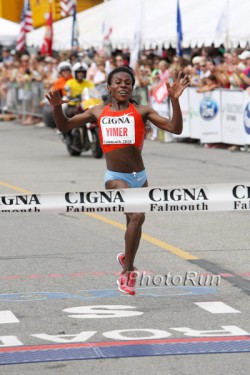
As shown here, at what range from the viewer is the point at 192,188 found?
28.6 feet

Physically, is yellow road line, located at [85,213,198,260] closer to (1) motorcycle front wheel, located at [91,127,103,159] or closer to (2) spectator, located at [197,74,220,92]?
(1) motorcycle front wheel, located at [91,127,103,159]

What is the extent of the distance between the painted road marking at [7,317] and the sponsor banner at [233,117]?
15.0 meters

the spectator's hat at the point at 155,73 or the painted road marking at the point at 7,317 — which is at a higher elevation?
the spectator's hat at the point at 155,73

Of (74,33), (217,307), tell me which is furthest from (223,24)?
(217,307)

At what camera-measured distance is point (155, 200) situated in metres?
8.77

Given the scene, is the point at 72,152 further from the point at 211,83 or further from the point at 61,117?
the point at 61,117

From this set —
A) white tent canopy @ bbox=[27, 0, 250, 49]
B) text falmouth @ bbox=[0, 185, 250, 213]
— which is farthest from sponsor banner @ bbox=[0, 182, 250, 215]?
white tent canopy @ bbox=[27, 0, 250, 49]

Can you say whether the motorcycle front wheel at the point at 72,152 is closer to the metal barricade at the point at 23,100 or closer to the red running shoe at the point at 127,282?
the metal barricade at the point at 23,100

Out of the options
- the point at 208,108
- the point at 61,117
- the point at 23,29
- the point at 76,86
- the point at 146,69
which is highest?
the point at 23,29

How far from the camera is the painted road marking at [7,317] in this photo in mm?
8148

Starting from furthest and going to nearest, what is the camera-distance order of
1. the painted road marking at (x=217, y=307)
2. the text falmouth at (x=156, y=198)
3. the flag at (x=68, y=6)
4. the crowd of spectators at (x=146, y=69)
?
the flag at (x=68, y=6), the crowd of spectators at (x=146, y=69), the text falmouth at (x=156, y=198), the painted road marking at (x=217, y=307)

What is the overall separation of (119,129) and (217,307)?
5.67 ft

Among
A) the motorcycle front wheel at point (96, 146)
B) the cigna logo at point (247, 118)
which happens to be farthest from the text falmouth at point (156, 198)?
the cigna logo at point (247, 118)

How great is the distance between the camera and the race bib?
9.34m
